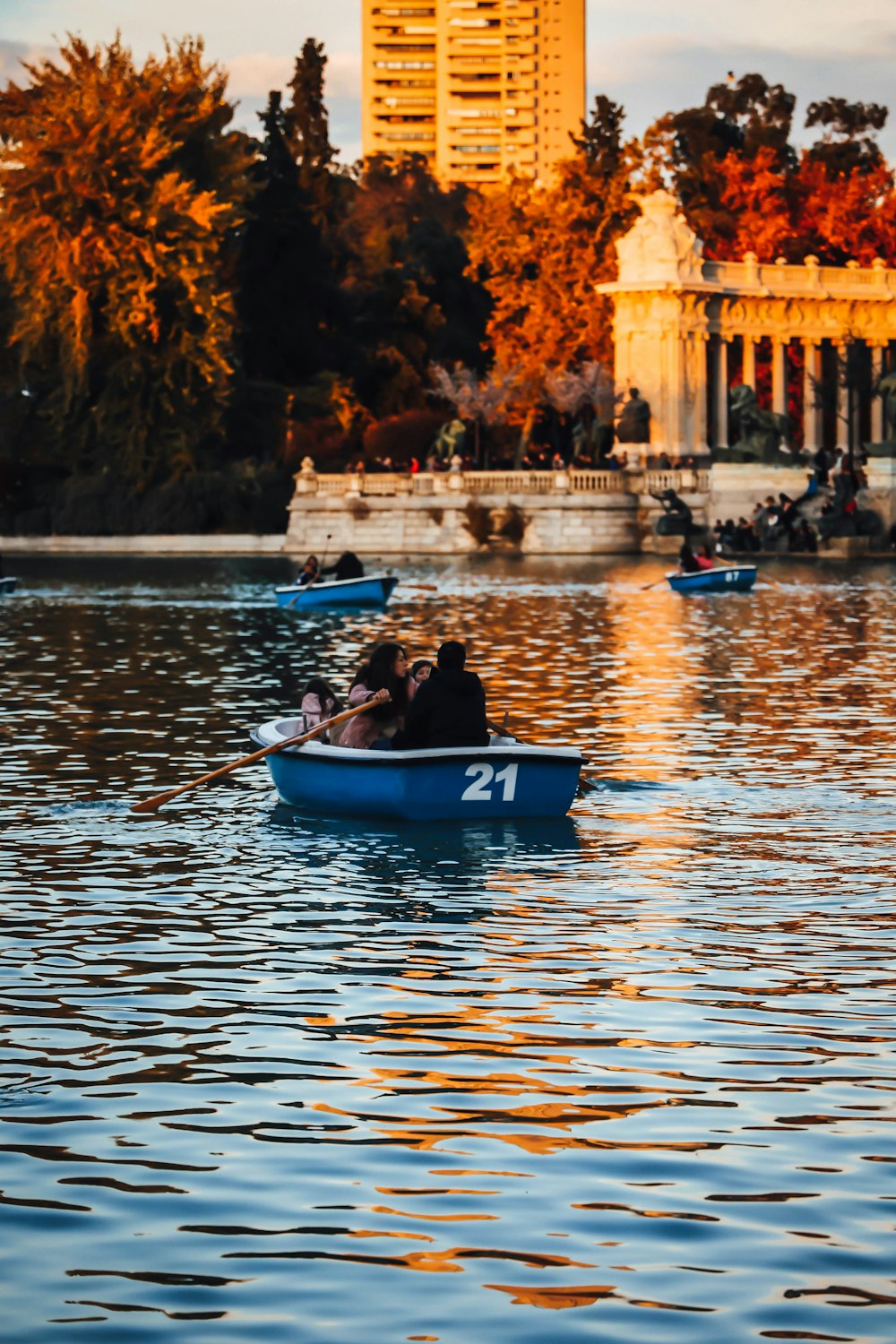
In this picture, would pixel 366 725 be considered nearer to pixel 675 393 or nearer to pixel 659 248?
pixel 659 248

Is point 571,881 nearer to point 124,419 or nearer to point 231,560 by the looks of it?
point 231,560

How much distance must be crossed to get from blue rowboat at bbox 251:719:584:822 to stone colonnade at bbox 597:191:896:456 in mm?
77435

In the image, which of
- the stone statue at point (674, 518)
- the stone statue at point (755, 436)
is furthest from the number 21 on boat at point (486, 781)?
the stone statue at point (755, 436)

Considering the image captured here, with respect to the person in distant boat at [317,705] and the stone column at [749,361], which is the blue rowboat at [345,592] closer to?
the person in distant boat at [317,705]

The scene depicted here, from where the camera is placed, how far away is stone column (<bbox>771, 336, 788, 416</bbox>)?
103375mm

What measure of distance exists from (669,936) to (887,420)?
Result: 76.0 metres

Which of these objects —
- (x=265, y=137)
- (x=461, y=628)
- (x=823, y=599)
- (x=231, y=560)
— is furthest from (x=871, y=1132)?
(x=265, y=137)

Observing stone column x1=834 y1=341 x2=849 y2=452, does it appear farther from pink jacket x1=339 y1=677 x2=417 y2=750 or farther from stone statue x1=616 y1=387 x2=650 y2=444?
Answer: pink jacket x1=339 y1=677 x2=417 y2=750

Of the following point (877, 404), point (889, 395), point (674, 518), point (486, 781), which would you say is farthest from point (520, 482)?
point (486, 781)

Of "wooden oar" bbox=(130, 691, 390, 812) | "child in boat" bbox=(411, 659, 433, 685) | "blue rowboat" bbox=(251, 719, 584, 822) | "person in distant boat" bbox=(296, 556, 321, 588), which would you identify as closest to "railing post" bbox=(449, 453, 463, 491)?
"person in distant boat" bbox=(296, 556, 321, 588)

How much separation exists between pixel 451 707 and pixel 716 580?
36.6 m

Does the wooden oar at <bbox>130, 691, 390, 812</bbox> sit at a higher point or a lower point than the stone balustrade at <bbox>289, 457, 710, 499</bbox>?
lower

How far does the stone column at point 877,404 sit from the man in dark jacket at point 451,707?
8897cm

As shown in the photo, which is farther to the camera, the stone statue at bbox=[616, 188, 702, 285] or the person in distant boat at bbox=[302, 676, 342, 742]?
the stone statue at bbox=[616, 188, 702, 285]
